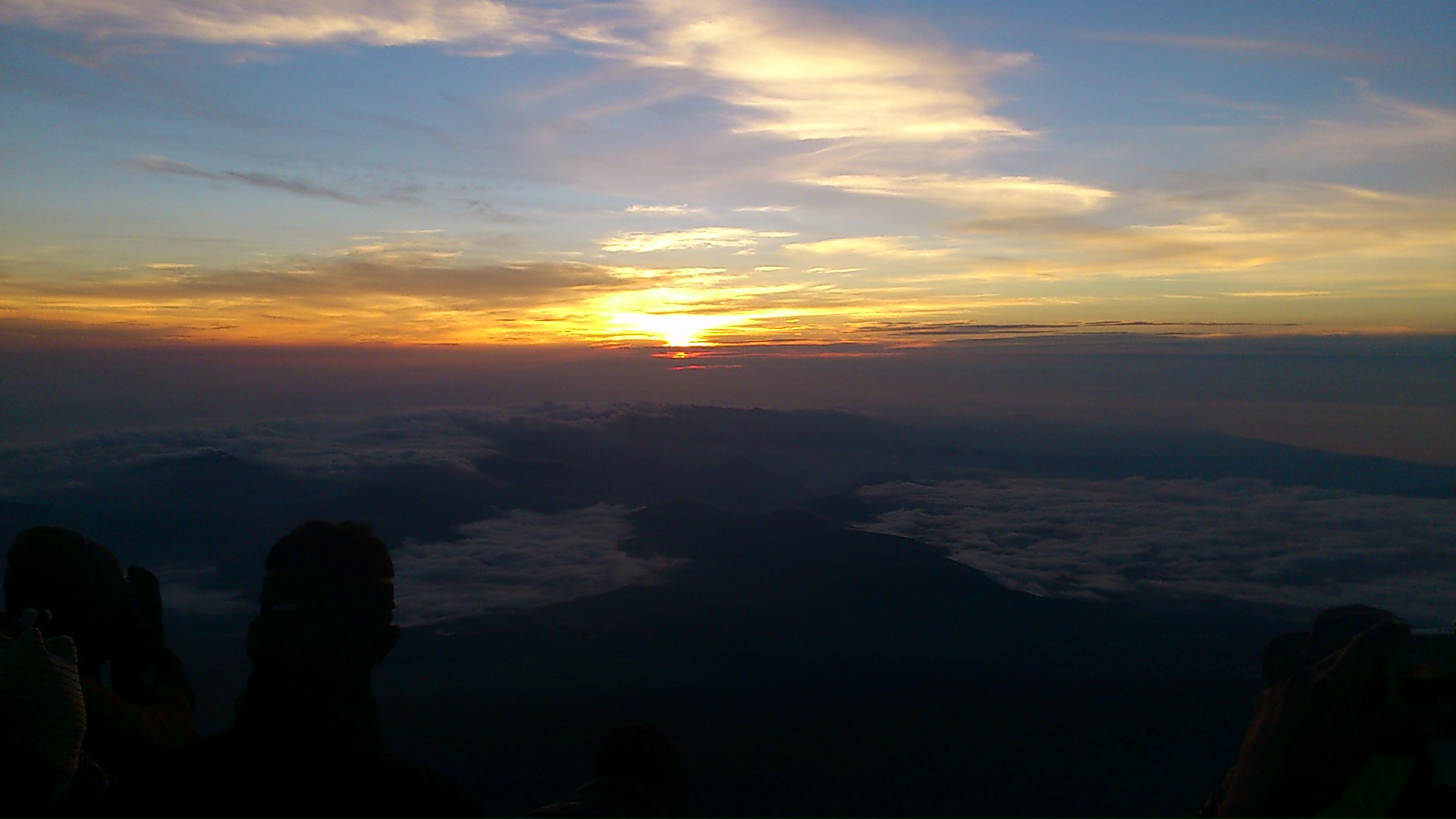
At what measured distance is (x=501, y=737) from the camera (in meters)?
47.0

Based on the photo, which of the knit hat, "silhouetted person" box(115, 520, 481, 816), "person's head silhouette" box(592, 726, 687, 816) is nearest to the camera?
"silhouetted person" box(115, 520, 481, 816)

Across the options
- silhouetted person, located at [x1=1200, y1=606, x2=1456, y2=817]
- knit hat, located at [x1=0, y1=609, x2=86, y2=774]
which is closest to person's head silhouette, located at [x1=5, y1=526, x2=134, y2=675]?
knit hat, located at [x1=0, y1=609, x2=86, y2=774]

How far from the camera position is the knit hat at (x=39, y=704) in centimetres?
228

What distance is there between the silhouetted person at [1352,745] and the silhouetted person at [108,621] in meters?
3.93

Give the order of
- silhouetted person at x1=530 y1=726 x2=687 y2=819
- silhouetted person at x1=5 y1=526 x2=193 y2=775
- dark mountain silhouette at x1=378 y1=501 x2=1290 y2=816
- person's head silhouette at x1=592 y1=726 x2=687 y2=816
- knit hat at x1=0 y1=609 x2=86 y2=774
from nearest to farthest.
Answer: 1. knit hat at x1=0 y1=609 x2=86 y2=774
2. silhouetted person at x1=530 y1=726 x2=687 y2=819
3. person's head silhouette at x1=592 y1=726 x2=687 y2=816
4. silhouetted person at x1=5 y1=526 x2=193 y2=775
5. dark mountain silhouette at x1=378 y1=501 x2=1290 y2=816

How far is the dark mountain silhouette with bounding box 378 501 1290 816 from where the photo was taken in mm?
44750

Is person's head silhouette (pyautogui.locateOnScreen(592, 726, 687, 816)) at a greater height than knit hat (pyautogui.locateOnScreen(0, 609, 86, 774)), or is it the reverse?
knit hat (pyautogui.locateOnScreen(0, 609, 86, 774))

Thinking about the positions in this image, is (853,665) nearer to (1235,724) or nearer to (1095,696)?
(1095,696)

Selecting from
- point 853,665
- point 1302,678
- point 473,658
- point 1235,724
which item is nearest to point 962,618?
point 853,665

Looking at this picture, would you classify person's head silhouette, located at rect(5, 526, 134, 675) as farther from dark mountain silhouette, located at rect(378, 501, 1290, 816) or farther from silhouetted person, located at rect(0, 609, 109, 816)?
dark mountain silhouette, located at rect(378, 501, 1290, 816)

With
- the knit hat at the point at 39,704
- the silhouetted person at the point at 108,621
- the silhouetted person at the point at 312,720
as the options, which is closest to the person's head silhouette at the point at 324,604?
the silhouetted person at the point at 312,720

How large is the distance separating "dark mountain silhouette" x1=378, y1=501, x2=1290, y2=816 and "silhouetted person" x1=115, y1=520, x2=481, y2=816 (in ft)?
125

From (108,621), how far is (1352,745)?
467 cm

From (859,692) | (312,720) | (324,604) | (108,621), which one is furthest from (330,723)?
(859,692)
